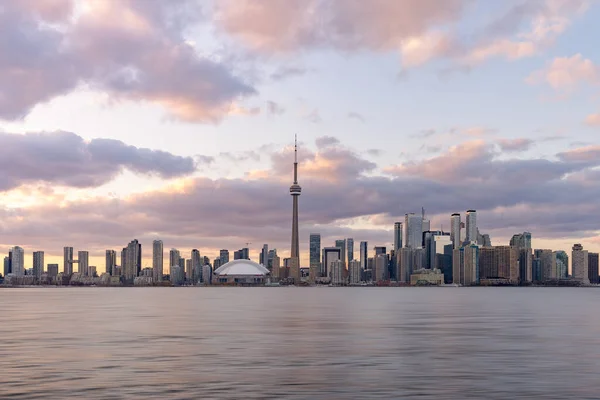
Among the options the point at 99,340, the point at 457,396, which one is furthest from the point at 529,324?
the point at 457,396

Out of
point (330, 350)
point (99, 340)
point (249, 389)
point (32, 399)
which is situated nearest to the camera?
point (32, 399)

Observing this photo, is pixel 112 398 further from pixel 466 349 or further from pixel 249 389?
pixel 466 349

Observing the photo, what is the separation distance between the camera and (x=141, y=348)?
78375mm

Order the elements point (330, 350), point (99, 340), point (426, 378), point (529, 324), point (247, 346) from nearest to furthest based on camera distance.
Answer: point (426, 378) → point (330, 350) → point (247, 346) → point (99, 340) → point (529, 324)

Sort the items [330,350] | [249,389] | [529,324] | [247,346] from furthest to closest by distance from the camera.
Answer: [529,324], [247,346], [330,350], [249,389]

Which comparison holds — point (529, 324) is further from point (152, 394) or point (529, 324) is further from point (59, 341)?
point (152, 394)

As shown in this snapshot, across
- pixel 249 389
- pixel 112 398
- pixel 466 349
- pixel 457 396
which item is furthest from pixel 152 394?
pixel 466 349

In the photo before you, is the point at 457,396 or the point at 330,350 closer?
the point at 457,396

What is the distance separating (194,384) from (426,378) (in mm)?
16557

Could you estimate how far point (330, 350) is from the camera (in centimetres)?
7744

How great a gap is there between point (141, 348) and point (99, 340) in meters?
12.2

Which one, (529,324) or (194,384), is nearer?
(194,384)

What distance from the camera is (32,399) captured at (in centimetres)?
4609

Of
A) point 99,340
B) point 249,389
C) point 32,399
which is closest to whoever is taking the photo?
point 32,399
